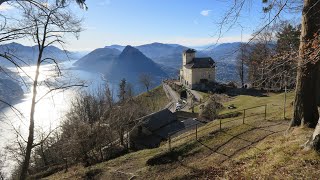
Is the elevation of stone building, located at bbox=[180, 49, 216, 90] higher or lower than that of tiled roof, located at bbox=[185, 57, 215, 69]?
lower

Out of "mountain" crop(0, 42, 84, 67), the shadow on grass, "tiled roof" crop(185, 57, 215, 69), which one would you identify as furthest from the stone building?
"mountain" crop(0, 42, 84, 67)

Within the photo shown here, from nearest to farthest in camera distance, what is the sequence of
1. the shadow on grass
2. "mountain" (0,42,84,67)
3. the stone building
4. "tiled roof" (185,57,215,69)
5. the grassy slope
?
1. "mountain" (0,42,84,67)
2. the grassy slope
3. the shadow on grass
4. the stone building
5. "tiled roof" (185,57,215,69)

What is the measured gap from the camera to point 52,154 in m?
38.2

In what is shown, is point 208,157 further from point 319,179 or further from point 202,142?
point 319,179

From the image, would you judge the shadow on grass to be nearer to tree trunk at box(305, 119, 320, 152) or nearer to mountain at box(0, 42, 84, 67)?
mountain at box(0, 42, 84, 67)

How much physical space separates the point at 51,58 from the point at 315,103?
37.0 ft

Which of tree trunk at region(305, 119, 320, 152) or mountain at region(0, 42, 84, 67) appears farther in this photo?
tree trunk at region(305, 119, 320, 152)

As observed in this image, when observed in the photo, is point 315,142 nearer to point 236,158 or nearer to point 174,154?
point 236,158

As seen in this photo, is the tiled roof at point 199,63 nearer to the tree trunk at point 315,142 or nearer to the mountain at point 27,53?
the mountain at point 27,53

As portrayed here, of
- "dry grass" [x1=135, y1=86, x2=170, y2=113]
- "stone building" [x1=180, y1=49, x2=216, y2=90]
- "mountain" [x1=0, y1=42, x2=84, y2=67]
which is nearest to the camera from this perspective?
"mountain" [x1=0, y1=42, x2=84, y2=67]

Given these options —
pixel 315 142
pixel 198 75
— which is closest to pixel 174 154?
pixel 315 142

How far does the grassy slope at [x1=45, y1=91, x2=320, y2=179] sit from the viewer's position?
9.66 m

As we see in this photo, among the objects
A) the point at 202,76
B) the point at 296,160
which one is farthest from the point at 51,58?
the point at 202,76

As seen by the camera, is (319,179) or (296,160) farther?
(296,160)
